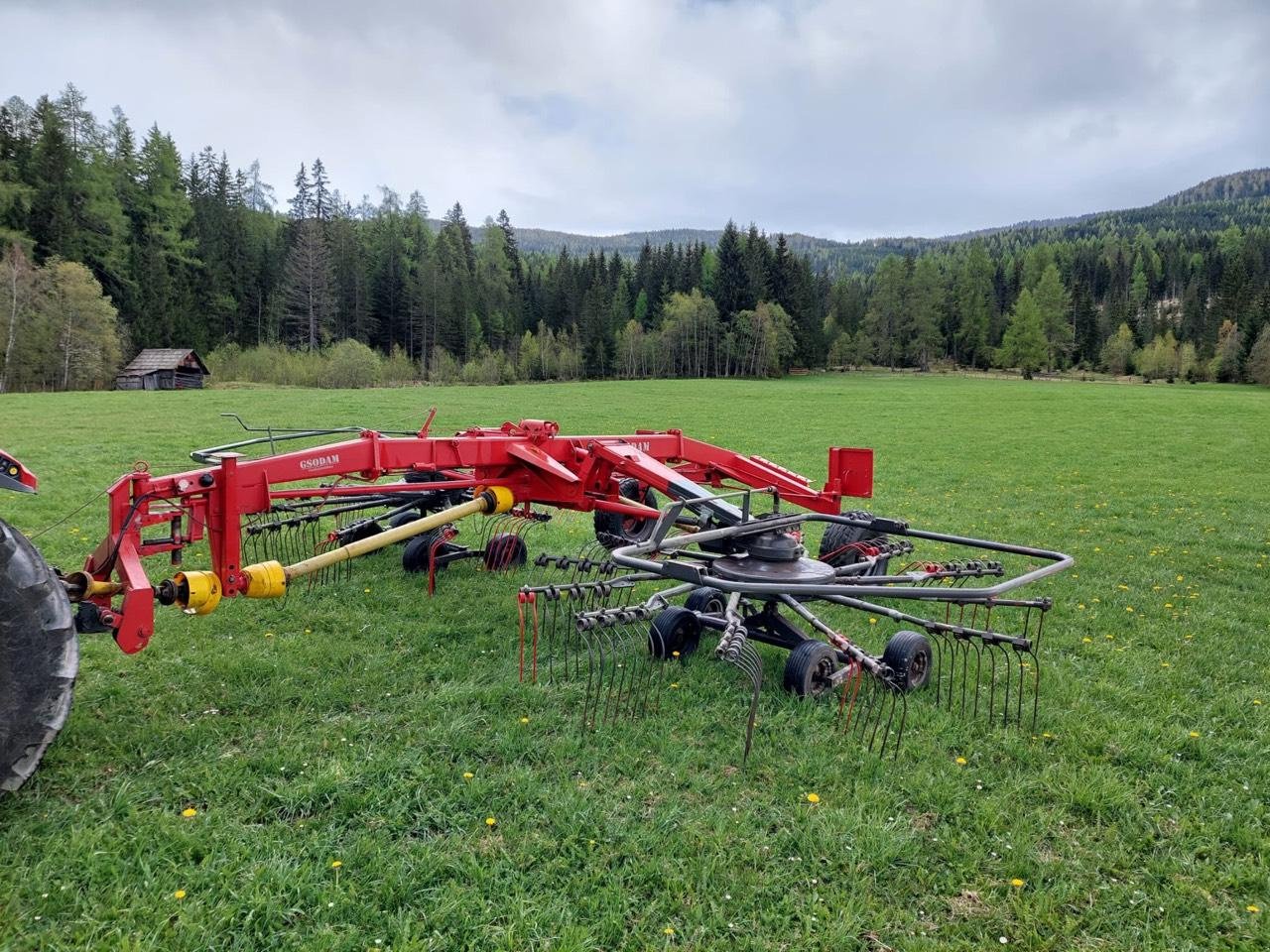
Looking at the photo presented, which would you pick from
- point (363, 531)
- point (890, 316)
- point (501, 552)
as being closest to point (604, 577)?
point (501, 552)

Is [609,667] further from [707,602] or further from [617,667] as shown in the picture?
[707,602]

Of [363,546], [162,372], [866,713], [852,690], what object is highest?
[162,372]

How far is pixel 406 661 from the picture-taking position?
5.50 metres

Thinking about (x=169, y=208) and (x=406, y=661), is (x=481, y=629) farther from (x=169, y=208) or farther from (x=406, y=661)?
(x=169, y=208)

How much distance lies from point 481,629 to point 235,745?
217cm

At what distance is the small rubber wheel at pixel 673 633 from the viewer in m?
5.47

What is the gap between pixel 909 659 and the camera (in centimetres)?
503

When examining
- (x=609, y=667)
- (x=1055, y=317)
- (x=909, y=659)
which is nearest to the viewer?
(x=909, y=659)

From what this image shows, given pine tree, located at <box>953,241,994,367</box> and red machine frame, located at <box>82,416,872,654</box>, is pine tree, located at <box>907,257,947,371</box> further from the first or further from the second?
red machine frame, located at <box>82,416,872,654</box>

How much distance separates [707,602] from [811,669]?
125 cm

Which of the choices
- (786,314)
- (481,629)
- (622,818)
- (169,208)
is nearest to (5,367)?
(169,208)

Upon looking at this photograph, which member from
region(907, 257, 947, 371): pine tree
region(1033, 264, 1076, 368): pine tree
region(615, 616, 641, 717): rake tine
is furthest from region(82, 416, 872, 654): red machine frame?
region(1033, 264, 1076, 368): pine tree

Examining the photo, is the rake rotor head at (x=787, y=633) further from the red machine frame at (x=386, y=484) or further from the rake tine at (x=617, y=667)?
the red machine frame at (x=386, y=484)

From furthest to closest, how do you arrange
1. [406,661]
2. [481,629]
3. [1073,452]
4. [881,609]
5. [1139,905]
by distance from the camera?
[1073,452] < [481,629] < [406,661] < [881,609] < [1139,905]
